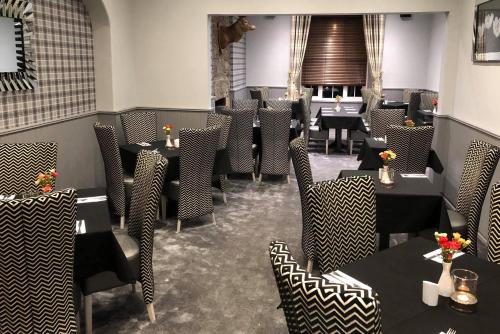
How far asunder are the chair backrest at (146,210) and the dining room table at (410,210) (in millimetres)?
1446

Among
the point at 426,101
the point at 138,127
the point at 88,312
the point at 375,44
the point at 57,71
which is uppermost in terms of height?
the point at 375,44

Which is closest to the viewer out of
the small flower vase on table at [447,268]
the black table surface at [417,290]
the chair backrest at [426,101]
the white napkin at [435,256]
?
the black table surface at [417,290]

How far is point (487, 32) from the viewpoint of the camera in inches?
173

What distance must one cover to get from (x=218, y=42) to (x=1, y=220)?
7.31 meters

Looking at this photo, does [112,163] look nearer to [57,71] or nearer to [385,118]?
[57,71]

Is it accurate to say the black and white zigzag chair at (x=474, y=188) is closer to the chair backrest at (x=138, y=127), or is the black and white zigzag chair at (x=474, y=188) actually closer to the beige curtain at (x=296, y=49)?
the chair backrest at (x=138, y=127)

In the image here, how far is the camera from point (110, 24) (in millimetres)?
5414

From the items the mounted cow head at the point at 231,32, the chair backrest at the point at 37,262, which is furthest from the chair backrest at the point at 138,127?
the mounted cow head at the point at 231,32

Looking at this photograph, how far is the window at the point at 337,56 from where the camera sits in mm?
10547

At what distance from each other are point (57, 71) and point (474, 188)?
3.94m

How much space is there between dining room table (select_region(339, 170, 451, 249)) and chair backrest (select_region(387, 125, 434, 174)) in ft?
3.48

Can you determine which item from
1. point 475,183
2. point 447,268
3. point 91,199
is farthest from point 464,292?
point 91,199

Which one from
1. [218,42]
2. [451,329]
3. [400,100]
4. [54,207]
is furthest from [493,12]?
[400,100]

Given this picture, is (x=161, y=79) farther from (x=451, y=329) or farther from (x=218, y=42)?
(x=451, y=329)
